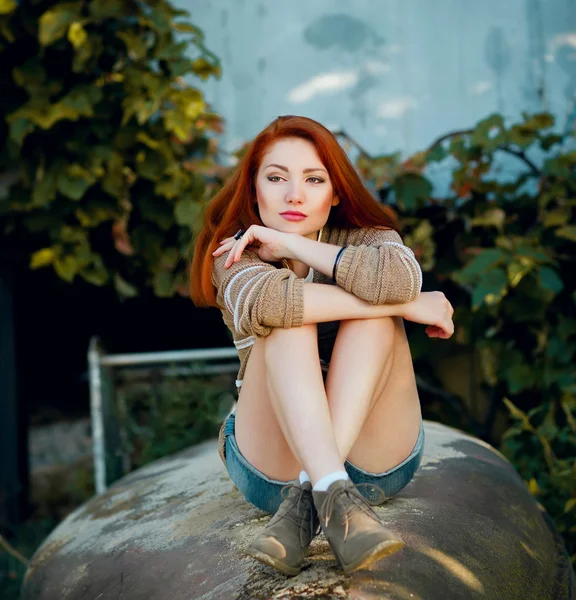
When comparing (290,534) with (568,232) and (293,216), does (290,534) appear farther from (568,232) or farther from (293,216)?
(568,232)

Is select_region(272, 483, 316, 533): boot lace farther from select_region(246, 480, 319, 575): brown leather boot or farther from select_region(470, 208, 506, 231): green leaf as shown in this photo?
select_region(470, 208, 506, 231): green leaf

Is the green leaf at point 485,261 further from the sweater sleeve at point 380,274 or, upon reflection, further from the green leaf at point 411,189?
the sweater sleeve at point 380,274

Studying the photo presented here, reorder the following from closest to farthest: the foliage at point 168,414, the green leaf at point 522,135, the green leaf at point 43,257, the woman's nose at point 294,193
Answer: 1. the woman's nose at point 294,193
2. the green leaf at point 522,135
3. the green leaf at point 43,257
4. the foliage at point 168,414

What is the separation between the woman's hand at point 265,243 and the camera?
5.49 feet

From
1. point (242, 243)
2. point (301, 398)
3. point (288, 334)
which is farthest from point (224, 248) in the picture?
point (301, 398)

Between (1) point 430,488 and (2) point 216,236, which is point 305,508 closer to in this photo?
(1) point 430,488

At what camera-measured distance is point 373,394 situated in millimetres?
1562

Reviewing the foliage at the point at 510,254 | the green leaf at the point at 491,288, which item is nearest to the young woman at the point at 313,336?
the green leaf at the point at 491,288

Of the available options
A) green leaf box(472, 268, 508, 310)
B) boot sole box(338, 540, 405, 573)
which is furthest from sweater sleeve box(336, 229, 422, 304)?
green leaf box(472, 268, 508, 310)

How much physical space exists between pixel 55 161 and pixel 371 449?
2.04m

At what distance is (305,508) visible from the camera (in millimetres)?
1411

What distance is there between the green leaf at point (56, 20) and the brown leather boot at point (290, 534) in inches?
87.3

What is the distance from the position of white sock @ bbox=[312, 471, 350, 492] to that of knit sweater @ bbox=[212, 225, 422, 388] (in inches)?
11.3

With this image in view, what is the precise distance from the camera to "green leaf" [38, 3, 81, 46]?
9.84ft
